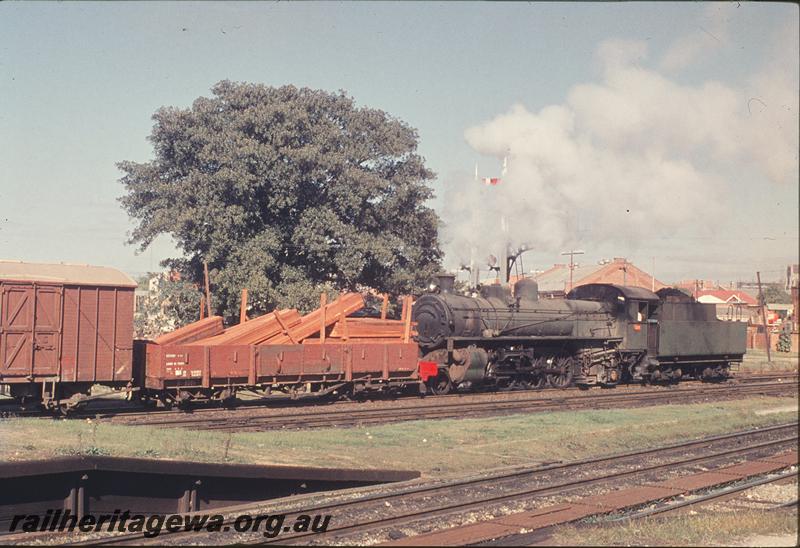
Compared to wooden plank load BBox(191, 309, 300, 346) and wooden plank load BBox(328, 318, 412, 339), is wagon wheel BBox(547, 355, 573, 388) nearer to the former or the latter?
wooden plank load BBox(328, 318, 412, 339)

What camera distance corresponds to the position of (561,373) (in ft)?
90.6

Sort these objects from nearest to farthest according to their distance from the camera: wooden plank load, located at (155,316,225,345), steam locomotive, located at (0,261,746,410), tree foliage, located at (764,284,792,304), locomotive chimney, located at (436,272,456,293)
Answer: steam locomotive, located at (0,261,746,410)
wooden plank load, located at (155,316,225,345)
locomotive chimney, located at (436,272,456,293)
tree foliage, located at (764,284,792,304)

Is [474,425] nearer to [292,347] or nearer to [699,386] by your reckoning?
[292,347]

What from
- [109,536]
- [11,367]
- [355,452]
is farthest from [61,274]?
[109,536]

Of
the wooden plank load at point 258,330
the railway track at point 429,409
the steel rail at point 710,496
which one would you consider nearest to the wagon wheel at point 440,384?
the railway track at point 429,409

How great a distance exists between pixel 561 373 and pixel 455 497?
16.2 metres

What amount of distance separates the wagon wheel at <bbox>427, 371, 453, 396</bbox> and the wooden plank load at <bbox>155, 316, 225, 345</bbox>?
284 inches

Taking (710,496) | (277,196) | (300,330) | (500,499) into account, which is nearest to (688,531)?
(710,496)

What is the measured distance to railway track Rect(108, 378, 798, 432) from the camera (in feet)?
58.3

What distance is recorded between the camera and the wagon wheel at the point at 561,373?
90.2ft

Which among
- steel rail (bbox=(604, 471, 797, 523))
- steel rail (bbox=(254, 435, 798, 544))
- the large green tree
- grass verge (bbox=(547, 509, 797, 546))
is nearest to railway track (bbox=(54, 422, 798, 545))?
steel rail (bbox=(254, 435, 798, 544))

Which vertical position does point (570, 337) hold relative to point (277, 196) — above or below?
below

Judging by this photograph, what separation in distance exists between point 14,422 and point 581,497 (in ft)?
35.7

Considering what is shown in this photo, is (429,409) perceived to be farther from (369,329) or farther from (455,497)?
(455,497)
